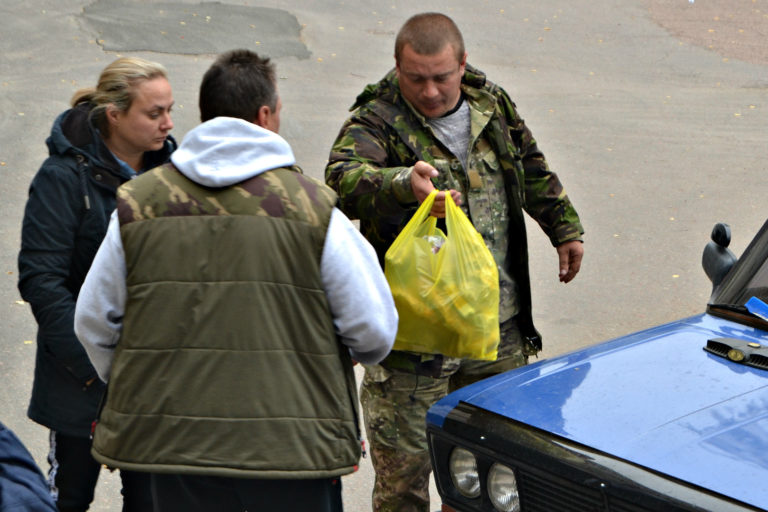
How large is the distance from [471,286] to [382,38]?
34.8 ft

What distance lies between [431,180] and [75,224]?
1.20 meters

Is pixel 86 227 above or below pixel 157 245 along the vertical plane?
below

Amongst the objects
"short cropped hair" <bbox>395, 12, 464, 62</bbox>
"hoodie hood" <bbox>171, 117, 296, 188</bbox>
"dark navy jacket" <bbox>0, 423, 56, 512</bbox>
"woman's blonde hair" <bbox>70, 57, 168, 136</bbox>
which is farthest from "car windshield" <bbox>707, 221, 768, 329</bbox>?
"dark navy jacket" <bbox>0, 423, 56, 512</bbox>

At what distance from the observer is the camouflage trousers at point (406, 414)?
393 centimetres

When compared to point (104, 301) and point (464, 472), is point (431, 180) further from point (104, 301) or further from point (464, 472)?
point (104, 301)

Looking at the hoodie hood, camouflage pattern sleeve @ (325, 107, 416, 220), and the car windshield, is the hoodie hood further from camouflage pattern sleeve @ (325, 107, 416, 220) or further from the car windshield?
the car windshield

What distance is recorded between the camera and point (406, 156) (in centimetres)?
390

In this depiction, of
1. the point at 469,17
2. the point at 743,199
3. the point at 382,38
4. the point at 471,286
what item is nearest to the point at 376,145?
the point at 471,286

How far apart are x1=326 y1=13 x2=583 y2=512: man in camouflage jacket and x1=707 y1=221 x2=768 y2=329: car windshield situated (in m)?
0.74

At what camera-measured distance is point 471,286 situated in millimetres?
3520

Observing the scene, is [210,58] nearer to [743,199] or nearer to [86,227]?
[743,199]

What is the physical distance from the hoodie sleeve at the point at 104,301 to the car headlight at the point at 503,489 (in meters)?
1.10

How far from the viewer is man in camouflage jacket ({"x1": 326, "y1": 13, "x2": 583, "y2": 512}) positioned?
3.80 meters

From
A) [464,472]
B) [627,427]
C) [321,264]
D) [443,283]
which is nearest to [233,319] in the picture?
[321,264]
